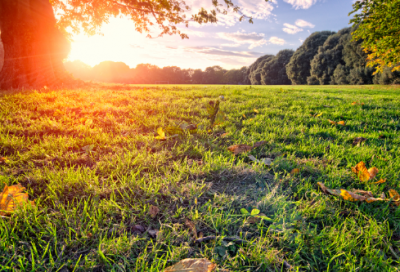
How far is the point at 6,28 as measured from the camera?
6770mm

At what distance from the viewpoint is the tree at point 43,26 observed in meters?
6.77

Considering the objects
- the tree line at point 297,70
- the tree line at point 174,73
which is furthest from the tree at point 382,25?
the tree line at point 174,73

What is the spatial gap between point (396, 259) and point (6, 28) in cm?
1039

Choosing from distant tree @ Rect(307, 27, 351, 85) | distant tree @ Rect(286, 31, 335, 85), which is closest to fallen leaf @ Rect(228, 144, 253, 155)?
distant tree @ Rect(307, 27, 351, 85)

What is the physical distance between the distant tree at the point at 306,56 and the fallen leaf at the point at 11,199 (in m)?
50.6

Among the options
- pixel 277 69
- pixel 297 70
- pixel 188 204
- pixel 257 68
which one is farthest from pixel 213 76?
pixel 188 204

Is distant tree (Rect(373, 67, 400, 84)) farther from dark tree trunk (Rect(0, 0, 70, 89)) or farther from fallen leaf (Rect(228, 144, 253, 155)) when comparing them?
dark tree trunk (Rect(0, 0, 70, 89))

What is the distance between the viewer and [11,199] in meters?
1.26

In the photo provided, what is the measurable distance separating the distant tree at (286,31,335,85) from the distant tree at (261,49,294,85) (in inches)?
253

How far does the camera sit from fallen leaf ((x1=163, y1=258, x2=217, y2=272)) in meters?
0.93

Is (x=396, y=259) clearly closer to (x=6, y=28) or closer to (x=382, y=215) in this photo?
(x=382, y=215)

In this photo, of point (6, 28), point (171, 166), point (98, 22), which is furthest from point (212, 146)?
point (98, 22)

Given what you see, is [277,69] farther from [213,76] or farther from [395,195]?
[395,195]

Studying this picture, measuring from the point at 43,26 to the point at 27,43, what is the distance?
3.56ft
